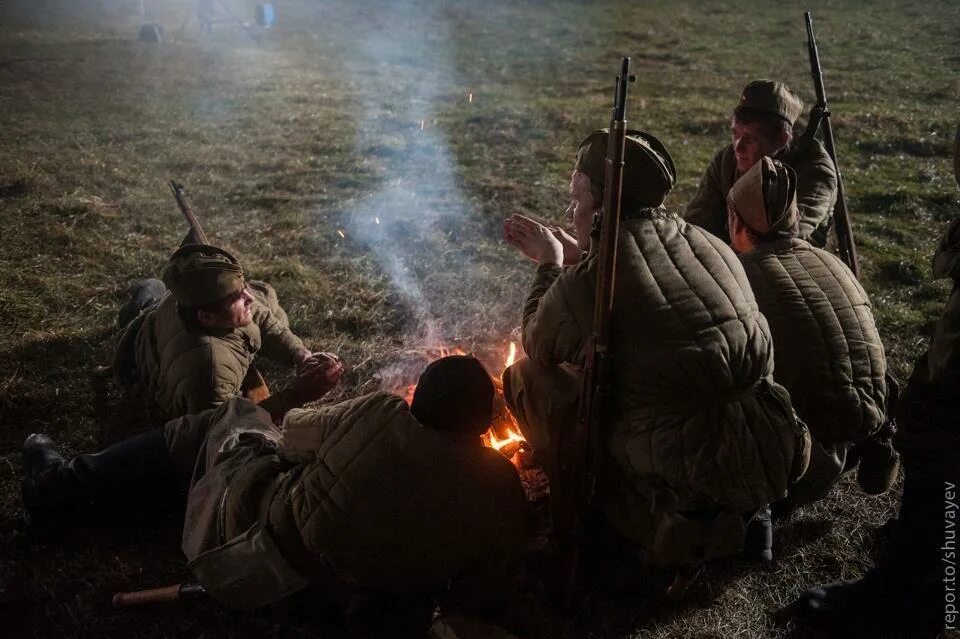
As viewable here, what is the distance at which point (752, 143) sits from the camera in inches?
209

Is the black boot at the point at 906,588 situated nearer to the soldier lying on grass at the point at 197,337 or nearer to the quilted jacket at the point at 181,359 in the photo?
the soldier lying on grass at the point at 197,337

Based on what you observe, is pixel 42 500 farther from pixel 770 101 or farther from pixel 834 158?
pixel 834 158

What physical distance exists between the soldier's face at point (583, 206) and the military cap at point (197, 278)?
2131mm

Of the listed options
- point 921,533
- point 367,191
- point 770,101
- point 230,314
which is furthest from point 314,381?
point 367,191

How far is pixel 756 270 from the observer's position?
11.9ft

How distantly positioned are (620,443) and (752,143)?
3.23m

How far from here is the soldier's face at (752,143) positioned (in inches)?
207

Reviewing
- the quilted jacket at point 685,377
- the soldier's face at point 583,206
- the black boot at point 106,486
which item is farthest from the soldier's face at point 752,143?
the black boot at point 106,486

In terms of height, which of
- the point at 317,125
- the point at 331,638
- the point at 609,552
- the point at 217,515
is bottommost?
the point at 331,638

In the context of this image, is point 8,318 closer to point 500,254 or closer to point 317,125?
point 500,254

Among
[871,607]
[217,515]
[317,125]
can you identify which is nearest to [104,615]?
[217,515]

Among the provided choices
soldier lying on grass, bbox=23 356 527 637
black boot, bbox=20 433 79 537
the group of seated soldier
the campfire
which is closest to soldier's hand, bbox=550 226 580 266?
the group of seated soldier

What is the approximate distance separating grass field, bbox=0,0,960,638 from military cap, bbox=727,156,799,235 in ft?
6.04

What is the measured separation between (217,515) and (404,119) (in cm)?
1025
